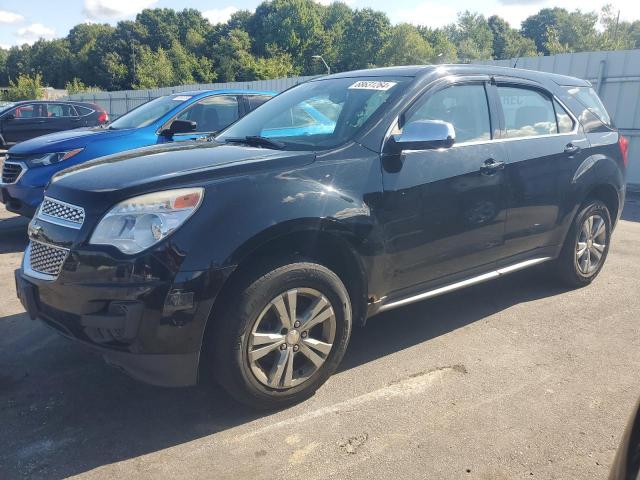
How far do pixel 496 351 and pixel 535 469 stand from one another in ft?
4.07

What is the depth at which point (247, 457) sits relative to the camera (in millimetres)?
2564

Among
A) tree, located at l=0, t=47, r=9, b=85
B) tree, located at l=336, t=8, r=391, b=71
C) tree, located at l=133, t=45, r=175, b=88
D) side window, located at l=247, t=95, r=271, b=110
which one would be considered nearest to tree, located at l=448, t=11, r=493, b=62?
tree, located at l=336, t=8, r=391, b=71

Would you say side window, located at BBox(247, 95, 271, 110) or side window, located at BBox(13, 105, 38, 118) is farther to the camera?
side window, located at BBox(13, 105, 38, 118)

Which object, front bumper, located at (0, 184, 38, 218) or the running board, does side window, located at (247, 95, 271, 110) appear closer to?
front bumper, located at (0, 184, 38, 218)

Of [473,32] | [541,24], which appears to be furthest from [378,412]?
[541,24]

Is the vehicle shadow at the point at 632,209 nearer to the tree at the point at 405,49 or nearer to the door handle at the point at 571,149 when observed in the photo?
the door handle at the point at 571,149

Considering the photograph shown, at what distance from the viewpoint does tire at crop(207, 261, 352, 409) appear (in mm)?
2674

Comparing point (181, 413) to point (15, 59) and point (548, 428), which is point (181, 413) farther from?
point (15, 59)

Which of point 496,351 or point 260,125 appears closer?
point 496,351

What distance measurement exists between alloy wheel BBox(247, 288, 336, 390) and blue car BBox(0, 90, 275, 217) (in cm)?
341

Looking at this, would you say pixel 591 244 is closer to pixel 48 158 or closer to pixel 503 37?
pixel 48 158

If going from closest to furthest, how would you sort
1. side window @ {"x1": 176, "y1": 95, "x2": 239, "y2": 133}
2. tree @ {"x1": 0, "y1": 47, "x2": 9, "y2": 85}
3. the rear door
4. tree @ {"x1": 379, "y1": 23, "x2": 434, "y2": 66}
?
1. the rear door
2. side window @ {"x1": 176, "y1": 95, "x2": 239, "y2": 133}
3. tree @ {"x1": 379, "y1": 23, "x2": 434, "y2": 66}
4. tree @ {"x1": 0, "y1": 47, "x2": 9, "y2": 85}

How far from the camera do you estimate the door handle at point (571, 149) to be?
14.3 feet

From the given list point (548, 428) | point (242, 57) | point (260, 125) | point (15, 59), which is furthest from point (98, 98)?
point (15, 59)
